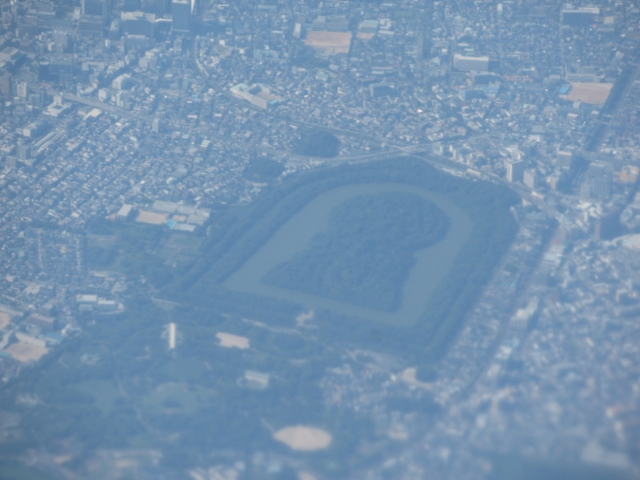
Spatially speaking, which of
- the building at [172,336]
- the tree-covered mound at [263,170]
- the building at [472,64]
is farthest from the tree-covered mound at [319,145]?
the building at [172,336]

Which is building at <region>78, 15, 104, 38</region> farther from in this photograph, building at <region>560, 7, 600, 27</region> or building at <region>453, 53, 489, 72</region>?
building at <region>560, 7, 600, 27</region>

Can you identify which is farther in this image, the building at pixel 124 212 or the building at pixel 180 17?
the building at pixel 180 17

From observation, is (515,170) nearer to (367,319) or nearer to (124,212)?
(367,319)

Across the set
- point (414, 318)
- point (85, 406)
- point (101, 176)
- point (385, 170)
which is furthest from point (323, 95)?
point (85, 406)

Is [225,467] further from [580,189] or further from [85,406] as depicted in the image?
[580,189]

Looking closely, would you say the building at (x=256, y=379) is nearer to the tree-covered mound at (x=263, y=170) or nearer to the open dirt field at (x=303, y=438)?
the open dirt field at (x=303, y=438)

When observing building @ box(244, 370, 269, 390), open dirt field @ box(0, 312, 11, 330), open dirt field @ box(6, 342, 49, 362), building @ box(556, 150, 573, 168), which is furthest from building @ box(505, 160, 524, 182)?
open dirt field @ box(0, 312, 11, 330)
